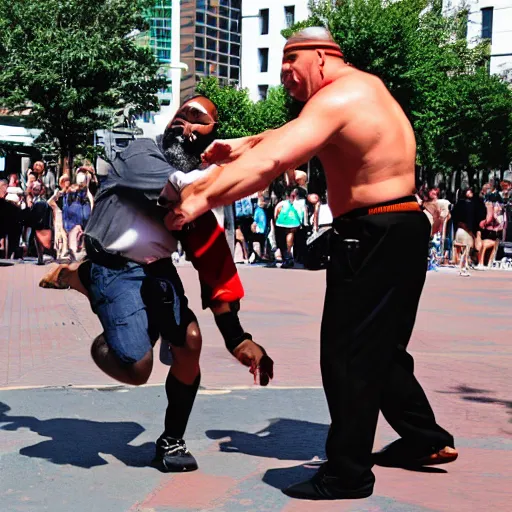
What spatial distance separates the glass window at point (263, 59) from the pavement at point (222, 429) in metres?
69.3

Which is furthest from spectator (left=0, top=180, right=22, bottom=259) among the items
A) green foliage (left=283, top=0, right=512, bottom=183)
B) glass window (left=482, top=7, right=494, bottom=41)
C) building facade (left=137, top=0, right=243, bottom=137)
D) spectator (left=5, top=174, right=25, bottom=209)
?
building facade (left=137, top=0, right=243, bottom=137)

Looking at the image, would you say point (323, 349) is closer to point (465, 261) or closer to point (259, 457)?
point (259, 457)

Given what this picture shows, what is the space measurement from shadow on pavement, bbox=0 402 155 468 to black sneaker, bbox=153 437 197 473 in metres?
0.12

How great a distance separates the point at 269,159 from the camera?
12.5ft

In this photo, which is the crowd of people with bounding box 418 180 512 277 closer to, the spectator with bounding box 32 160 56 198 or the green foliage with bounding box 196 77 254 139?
the spectator with bounding box 32 160 56 198

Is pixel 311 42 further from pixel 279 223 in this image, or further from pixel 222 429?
pixel 279 223

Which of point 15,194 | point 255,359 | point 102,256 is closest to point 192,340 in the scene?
point 255,359

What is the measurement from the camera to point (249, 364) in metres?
4.53

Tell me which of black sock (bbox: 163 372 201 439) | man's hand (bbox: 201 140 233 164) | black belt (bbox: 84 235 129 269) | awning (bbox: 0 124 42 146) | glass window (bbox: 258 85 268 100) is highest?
glass window (bbox: 258 85 268 100)

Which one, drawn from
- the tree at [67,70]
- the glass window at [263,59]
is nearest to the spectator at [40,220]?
the tree at [67,70]

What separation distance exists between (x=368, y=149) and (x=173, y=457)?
1.61m

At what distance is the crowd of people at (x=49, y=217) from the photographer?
1791cm

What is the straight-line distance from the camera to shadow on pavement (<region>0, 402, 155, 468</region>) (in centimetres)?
483

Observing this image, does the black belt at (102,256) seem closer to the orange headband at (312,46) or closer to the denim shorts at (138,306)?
the denim shorts at (138,306)
